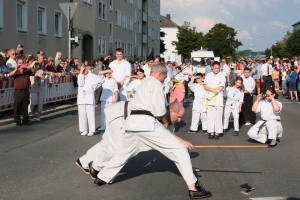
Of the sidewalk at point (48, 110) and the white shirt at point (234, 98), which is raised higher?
the white shirt at point (234, 98)

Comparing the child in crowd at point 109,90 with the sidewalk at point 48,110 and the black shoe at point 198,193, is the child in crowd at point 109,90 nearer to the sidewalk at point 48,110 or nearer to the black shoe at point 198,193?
the sidewalk at point 48,110

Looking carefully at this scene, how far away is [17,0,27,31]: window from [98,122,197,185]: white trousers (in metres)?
20.1

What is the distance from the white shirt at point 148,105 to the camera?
6.37m

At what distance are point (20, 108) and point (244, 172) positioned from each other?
844cm

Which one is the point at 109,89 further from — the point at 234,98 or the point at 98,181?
the point at 98,181

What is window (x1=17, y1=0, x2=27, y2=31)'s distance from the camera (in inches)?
998

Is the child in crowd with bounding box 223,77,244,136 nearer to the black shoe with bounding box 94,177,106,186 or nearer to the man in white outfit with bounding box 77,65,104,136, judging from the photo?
the man in white outfit with bounding box 77,65,104,136

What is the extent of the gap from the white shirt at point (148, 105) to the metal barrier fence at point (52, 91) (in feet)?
31.9

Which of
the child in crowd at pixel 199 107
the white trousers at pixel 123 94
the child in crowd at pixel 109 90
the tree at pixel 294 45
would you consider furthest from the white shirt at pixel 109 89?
the tree at pixel 294 45

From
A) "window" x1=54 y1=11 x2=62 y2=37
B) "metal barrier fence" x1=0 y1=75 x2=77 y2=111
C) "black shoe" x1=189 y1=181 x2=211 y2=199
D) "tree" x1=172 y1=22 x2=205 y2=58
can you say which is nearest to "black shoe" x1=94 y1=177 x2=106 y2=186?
"black shoe" x1=189 y1=181 x2=211 y2=199

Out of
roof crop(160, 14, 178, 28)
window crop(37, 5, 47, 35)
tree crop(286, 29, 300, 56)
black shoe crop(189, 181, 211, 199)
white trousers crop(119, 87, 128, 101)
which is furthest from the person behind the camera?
roof crop(160, 14, 178, 28)

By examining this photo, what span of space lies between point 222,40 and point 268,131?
4943 inches

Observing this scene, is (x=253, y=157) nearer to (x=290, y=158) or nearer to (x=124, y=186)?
(x=290, y=158)

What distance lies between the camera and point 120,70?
516 inches
